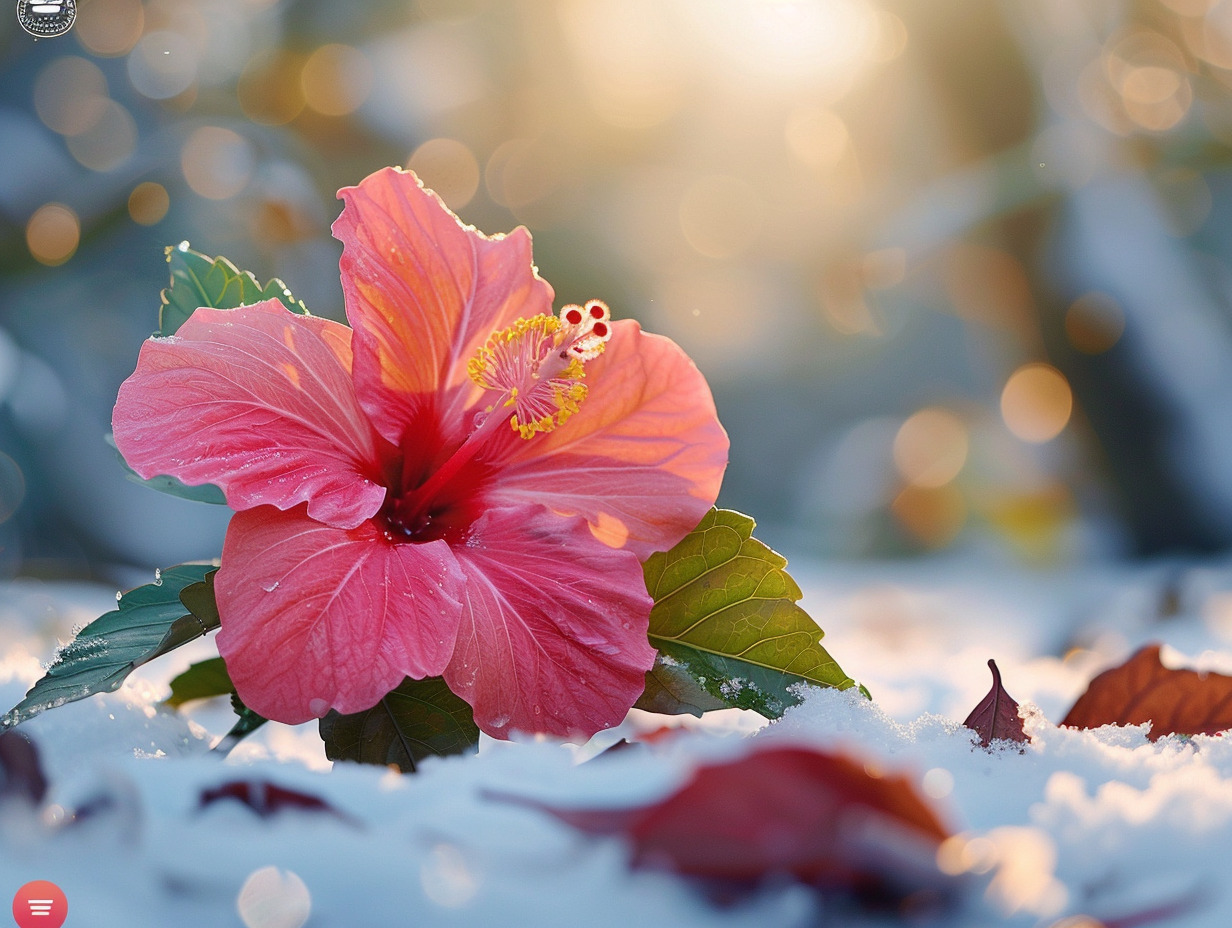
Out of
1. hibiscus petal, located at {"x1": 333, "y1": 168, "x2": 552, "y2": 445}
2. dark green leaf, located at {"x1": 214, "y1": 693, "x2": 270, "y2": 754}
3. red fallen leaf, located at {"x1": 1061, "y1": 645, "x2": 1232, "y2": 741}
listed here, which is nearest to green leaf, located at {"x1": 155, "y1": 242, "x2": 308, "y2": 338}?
hibiscus petal, located at {"x1": 333, "y1": 168, "x2": 552, "y2": 445}

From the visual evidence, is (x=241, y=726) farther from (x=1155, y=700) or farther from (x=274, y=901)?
(x=1155, y=700)

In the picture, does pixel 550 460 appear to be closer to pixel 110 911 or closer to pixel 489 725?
pixel 489 725

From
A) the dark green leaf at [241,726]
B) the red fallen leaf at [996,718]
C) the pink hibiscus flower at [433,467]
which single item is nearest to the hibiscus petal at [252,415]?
the pink hibiscus flower at [433,467]

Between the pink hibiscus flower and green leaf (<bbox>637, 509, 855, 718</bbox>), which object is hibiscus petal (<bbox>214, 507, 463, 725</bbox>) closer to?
the pink hibiscus flower

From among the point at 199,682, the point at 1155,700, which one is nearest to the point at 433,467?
the point at 199,682

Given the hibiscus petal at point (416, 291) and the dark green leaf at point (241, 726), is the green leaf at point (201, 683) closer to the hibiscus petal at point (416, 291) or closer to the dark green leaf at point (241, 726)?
the dark green leaf at point (241, 726)

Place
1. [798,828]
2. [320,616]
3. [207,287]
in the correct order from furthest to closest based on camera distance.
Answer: [207,287]
[320,616]
[798,828]
